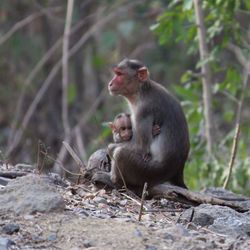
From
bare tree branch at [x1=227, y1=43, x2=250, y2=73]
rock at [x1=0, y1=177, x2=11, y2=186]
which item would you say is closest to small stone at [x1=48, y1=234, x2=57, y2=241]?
rock at [x1=0, y1=177, x2=11, y2=186]

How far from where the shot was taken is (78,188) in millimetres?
7633

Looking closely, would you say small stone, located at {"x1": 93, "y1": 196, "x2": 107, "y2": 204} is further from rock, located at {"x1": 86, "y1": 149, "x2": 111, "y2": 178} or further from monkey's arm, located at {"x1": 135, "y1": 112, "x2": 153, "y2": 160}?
monkey's arm, located at {"x1": 135, "y1": 112, "x2": 153, "y2": 160}

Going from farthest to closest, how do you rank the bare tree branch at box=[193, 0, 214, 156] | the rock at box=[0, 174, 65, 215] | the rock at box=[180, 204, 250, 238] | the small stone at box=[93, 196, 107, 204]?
the bare tree branch at box=[193, 0, 214, 156] < the small stone at box=[93, 196, 107, 204] < the rock at box=[180, 204, 250, 238] < the rock at box=[0, 174, 65, 215]

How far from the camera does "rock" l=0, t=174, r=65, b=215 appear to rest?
252 inches

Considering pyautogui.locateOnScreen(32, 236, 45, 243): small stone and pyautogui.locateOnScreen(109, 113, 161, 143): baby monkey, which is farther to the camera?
pyautogui.locateOnScreen(109, 113, 161, 143): baby monkey

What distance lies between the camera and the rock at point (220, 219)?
6531mm

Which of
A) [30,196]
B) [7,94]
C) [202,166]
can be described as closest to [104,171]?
[30,196]

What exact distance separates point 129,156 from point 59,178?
2.16 feet

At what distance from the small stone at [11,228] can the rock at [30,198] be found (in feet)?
0.88

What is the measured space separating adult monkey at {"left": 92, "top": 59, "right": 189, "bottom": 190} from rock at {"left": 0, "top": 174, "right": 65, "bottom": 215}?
1.41 meters

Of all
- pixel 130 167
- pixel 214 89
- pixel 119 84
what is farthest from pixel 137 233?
pixel 214 89

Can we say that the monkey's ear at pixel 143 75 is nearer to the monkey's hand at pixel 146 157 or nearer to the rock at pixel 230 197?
the monkey's hand at pixel 146 157

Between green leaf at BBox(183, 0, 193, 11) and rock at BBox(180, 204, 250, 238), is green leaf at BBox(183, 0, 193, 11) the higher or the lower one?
the higher one

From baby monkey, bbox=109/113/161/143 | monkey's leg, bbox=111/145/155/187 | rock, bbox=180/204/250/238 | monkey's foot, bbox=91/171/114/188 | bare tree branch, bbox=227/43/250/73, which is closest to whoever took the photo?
rock, bbox=180/204/250/238
